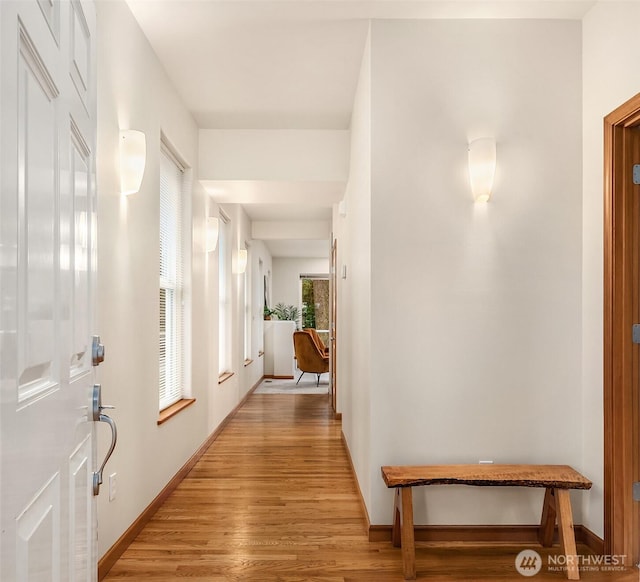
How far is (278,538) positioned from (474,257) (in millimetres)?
1780

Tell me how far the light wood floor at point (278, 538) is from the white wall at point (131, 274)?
209 mm

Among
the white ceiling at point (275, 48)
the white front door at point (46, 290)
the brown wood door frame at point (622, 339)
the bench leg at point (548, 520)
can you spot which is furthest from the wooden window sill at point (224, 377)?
the white front door at point (46, 290)

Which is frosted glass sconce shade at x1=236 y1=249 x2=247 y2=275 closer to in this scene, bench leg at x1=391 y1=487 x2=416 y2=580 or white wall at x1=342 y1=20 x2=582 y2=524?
white wall at x1=342 y1=20 x2=582 y2=524

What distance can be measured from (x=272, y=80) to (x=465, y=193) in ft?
5.30

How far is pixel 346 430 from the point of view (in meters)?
4.75

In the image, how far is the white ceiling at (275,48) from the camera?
108 inches

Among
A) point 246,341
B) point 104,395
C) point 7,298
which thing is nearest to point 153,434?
point 104,395

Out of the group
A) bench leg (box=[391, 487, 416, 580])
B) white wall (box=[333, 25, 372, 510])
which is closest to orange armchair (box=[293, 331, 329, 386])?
white wall (box=[333, 25, 372, 510])

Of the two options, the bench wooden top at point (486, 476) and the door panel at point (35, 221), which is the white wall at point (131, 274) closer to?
the bench wooden top at point (486, 476)

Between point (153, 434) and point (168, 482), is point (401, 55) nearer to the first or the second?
point (153, 434)

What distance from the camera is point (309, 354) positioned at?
880 cm

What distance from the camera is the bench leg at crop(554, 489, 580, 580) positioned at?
240 centimetres

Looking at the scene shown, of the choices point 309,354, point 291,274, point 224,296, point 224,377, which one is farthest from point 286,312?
point 224,377

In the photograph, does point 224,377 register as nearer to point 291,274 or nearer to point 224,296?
point 224,296
